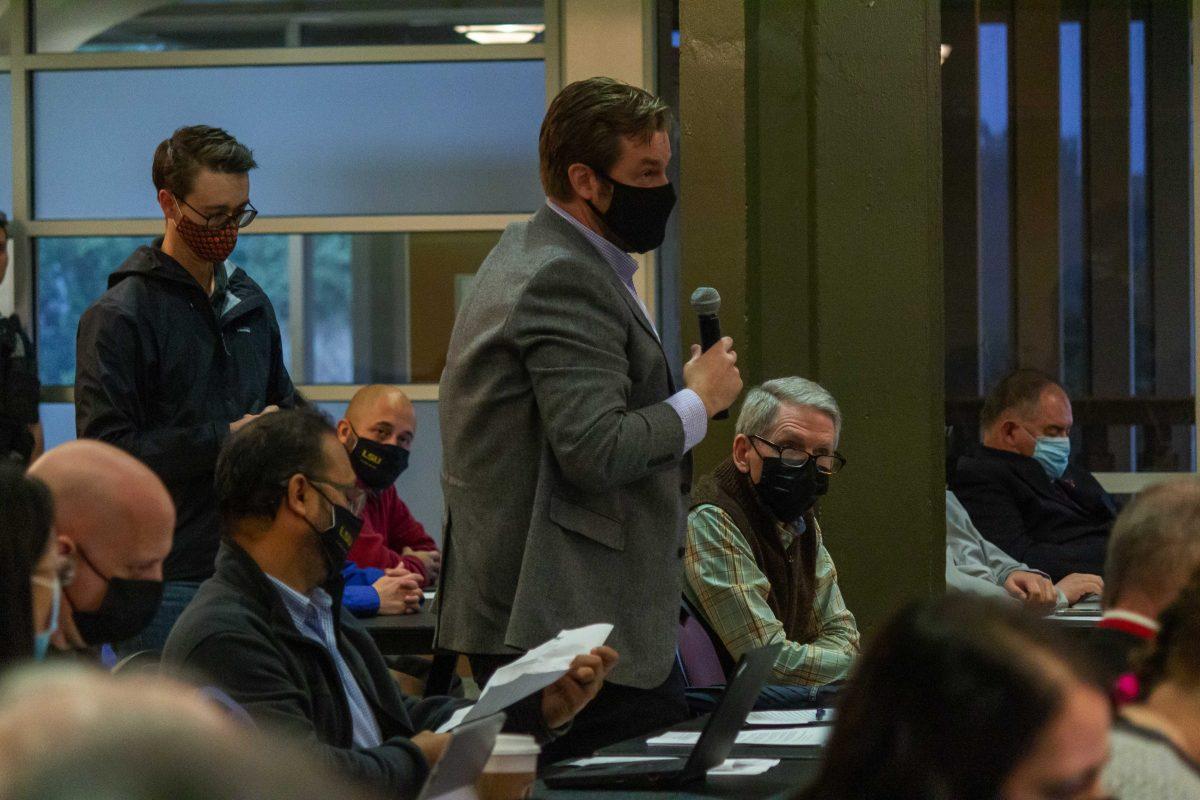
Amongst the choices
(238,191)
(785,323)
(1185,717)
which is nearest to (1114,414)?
(785,323)

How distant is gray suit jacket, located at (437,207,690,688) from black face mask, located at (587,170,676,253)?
0.08 meters

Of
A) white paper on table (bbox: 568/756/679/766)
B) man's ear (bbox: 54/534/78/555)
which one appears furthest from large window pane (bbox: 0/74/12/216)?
man's ear (bbox: 54/534/78/555)

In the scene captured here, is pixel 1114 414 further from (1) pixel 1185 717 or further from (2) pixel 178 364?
(1) pixel 1185 717

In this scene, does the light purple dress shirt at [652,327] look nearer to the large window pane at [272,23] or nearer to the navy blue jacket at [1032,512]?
the navy blue jacket at [1032,512]

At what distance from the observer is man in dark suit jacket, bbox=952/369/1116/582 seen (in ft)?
17.7

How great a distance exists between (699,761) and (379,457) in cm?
277

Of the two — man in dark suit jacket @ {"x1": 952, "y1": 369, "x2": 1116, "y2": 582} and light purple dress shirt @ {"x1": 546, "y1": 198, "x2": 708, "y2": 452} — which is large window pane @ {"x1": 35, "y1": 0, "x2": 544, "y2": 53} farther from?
light purple dress shirt @ {"x1": 546, "y1": 198, "x2": 708, "y2": 452}

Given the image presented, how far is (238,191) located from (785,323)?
162 centimetres

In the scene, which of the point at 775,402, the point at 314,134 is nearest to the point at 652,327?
the point at 775,402

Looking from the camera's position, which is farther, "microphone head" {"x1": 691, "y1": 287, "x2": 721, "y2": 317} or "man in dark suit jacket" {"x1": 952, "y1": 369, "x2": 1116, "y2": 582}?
"man in dark suit jacket" {"x1": 952, "y1": 369, "x2": 1116, "y2": 582}

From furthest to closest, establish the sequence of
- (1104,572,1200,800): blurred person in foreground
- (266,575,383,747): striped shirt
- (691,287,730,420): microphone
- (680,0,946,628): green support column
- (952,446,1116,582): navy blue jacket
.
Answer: (952,446,1116,582): navy blue jacket, (680,0,946,628): green support column, (691,287,730,420): microphone, (266,575,383,747): striped shirt, (1104,572,1200,800): blurred person in foreground

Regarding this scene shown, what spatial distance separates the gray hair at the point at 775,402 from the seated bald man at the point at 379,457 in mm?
1351

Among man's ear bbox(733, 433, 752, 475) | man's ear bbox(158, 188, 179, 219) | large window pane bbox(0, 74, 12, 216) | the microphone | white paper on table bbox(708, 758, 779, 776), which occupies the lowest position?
white paper on table bbox(708, 758, 779, 776)

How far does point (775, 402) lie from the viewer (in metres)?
3.69
